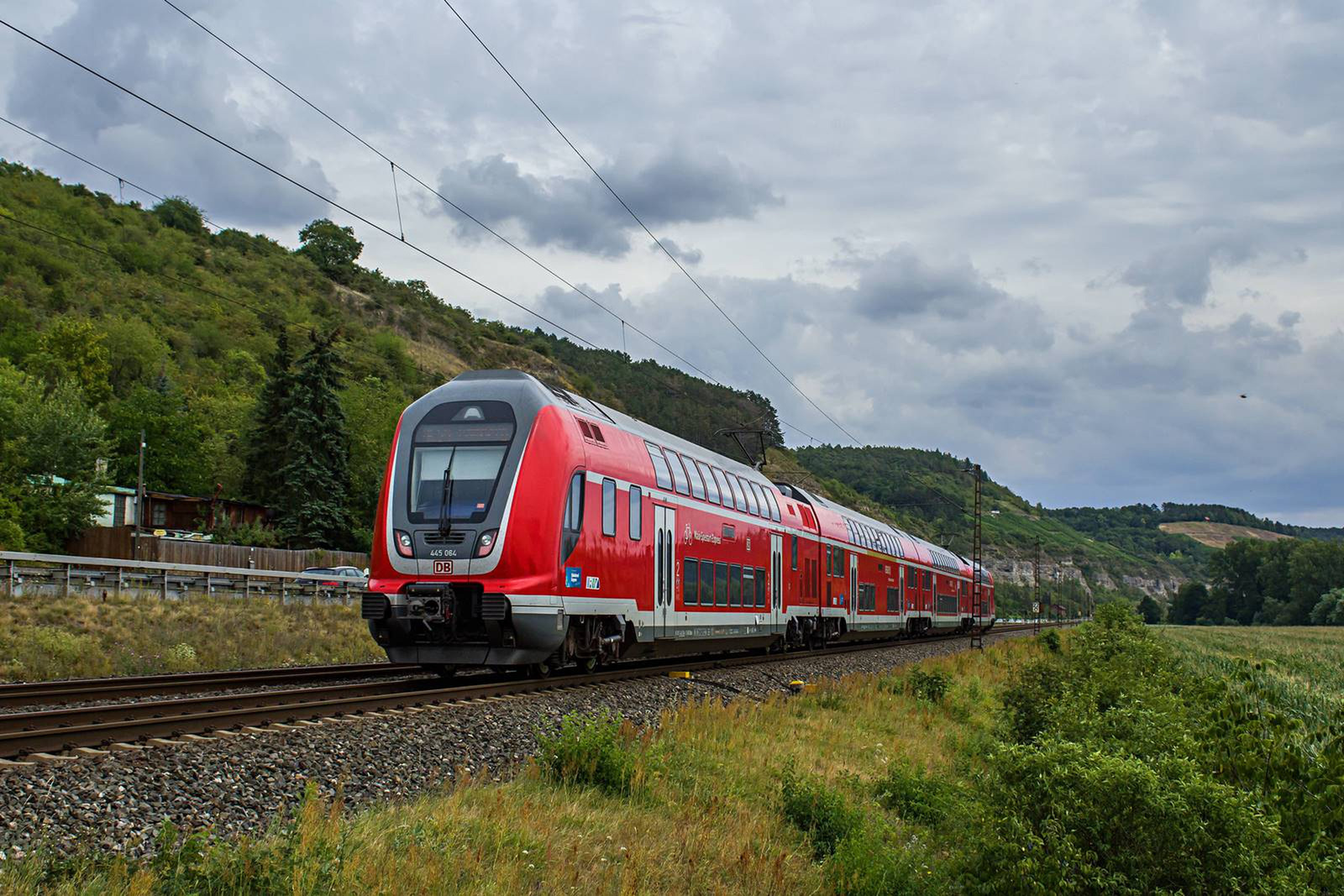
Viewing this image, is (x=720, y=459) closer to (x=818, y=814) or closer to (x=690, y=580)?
(x=690, y=580)

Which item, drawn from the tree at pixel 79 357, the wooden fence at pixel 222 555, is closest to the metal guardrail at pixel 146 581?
the wooden fence at pixel 222 555

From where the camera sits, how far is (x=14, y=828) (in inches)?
268

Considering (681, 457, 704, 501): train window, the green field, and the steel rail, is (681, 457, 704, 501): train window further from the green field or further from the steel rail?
the green field

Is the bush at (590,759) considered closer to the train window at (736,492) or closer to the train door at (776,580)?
the train window at (736,492)

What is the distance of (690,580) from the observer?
21922 mm

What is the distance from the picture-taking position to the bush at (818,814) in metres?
10.1

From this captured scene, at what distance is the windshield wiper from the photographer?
1623 cm

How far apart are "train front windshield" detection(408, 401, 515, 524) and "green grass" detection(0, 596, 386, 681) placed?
7638 mm

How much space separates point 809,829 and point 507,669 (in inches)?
419

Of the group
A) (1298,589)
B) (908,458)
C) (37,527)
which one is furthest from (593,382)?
(37,527)

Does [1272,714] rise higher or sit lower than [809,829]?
higher

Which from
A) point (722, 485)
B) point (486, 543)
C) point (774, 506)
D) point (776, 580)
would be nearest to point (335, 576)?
point (774, 506)

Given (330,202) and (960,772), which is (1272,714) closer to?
(960,772)

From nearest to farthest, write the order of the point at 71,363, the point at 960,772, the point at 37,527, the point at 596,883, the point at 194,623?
the point at 596,883 → the point at 960,772 → the point at 194,623 → the point at 37,527 → the point at 71,363
